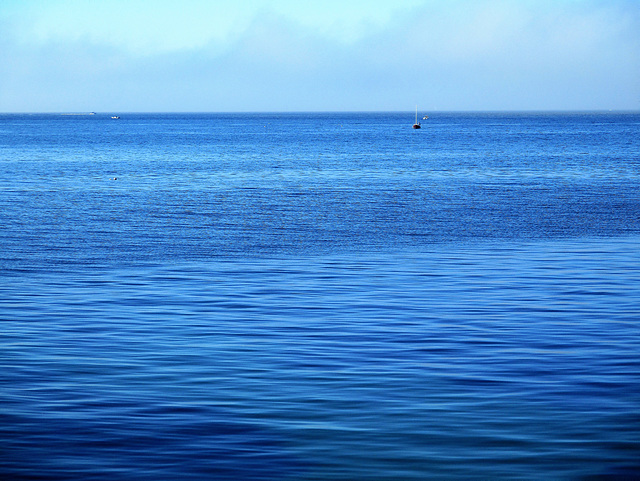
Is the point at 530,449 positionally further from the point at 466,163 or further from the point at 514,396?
the point at 466,163

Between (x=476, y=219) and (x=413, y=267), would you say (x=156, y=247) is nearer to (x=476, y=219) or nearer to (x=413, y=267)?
(x=413, y=267)

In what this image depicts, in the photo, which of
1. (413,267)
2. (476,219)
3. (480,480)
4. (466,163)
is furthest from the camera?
(466,163)

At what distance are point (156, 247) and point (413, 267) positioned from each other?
7808 millimetres

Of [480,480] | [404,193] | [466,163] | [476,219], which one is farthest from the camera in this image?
[466,163]

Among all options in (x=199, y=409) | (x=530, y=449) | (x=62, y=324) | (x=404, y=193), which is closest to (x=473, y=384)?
(x=530, y=449)

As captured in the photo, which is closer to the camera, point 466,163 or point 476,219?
point 476,219

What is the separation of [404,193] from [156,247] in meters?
19.1

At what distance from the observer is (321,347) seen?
507 inches

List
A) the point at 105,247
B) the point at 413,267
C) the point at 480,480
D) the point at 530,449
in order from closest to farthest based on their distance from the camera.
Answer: the point at 480,480 < the point at 530,449 < the point at 413,267 < the point at 105,247

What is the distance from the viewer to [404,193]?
1596 inches

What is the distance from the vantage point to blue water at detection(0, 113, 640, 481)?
8867 millimetres

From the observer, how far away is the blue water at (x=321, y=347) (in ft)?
29.1

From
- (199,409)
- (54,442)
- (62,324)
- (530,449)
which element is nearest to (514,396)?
(530,449)

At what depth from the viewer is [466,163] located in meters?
64.8
